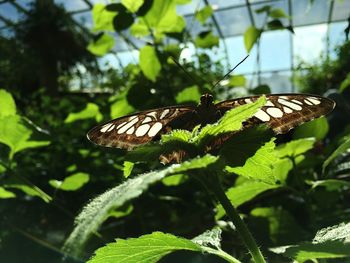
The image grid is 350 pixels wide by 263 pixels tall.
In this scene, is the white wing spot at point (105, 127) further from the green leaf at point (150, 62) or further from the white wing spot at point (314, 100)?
the green leaf at point (150, 62)

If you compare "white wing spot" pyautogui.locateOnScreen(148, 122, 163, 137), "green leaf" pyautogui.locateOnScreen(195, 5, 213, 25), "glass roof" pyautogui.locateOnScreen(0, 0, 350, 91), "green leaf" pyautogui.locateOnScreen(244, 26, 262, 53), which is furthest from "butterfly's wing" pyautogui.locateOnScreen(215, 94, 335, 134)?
"glass roof" pyautogui.locateOnScreen(0, 0, 350, 91)

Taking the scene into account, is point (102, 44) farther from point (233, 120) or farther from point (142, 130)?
point (233, 120)

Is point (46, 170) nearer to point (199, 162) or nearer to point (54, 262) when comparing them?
point (54, 262)

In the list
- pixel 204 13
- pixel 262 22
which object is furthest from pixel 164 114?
pixel 262 22

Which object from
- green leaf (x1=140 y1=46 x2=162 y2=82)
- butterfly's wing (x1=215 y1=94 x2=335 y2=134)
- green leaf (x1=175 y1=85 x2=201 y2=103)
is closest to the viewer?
butterfly's wing (x1=215 y1=94 x2=335 y2=134)

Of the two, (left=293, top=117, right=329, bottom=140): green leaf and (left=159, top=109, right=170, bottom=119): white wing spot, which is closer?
(left=159, top=109, right=170, bottom=119): white wing spot

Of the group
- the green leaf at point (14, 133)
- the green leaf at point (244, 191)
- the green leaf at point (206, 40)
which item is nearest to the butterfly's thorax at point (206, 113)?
the green leaf at point (244, 191)

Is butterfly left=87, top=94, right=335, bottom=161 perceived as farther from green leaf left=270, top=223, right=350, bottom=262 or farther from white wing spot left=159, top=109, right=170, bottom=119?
green leaf left=270, top=223, right=350, bottom=262
